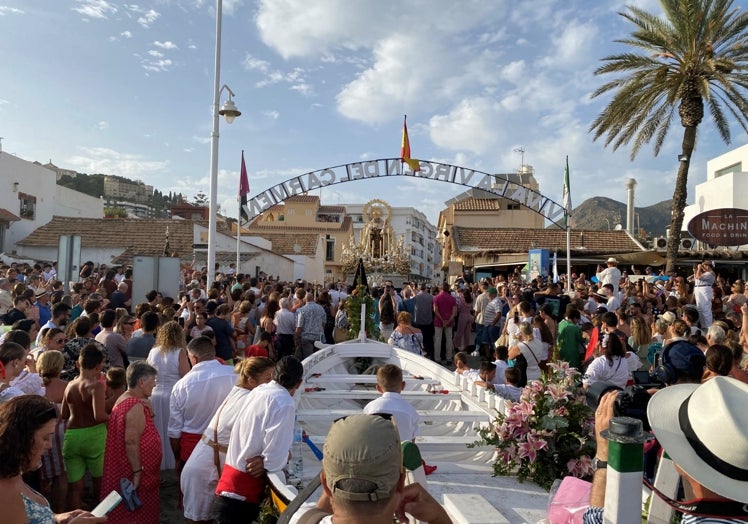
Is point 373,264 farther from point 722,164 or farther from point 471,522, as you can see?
point 471,522

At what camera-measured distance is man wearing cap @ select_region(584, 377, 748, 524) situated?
5.54ft

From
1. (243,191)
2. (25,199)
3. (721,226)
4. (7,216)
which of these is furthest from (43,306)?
(25,199)

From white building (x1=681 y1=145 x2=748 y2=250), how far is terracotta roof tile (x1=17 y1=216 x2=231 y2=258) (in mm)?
24708

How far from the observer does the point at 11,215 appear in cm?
2808

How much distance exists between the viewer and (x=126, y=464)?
4.38m

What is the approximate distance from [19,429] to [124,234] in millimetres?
29620

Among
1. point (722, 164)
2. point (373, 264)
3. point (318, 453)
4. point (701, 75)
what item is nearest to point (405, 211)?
point (373, 264)

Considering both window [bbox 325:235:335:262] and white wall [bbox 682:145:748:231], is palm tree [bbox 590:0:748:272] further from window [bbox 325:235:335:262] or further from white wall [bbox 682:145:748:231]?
window [bbox 325:235:335:262]

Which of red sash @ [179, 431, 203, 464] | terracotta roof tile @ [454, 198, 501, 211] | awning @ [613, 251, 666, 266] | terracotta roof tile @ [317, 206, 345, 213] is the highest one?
terracotta roof tile @ [317, 206, 345, 213]

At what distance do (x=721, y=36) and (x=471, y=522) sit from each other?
57.2ft

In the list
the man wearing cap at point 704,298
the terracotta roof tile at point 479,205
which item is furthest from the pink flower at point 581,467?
the terracotta roof tile at point 479,205

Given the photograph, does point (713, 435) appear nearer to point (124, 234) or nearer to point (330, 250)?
point (124, 234)

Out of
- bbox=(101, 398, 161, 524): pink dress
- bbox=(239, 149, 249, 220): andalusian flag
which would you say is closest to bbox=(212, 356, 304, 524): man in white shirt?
bbox=(101, 398, 161, 524): pink dress

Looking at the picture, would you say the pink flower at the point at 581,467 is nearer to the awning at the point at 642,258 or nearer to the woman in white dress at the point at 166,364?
the woman in white dress at the point at 166,364
